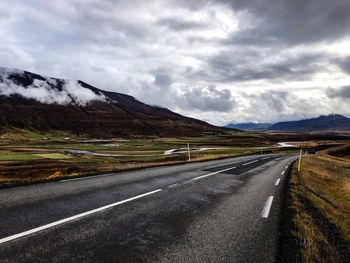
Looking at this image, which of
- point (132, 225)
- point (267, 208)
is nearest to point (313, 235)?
point (267, 208)

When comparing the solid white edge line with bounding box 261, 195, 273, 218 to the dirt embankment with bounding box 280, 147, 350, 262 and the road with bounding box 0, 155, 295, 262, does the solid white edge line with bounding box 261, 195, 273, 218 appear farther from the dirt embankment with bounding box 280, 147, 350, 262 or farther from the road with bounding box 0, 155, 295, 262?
the dirt embankment with bounding box 280, 147, 350, 262

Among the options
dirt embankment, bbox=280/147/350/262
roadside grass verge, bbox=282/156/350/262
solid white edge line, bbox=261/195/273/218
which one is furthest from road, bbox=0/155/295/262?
roadside grass verge, bbox=282/156/350/262

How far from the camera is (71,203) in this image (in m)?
10.8

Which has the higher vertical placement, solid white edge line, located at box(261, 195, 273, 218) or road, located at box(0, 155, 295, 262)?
road, located at box(0, 155, 295, 262)

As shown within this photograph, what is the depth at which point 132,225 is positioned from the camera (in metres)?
8.77

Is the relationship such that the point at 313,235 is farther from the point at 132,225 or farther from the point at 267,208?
the point at 132,225

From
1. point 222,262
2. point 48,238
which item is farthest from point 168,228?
point 48,238

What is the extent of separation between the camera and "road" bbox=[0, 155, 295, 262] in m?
6.77

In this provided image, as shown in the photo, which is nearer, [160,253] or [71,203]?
[160,253]

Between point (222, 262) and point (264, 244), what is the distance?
1.72 meters

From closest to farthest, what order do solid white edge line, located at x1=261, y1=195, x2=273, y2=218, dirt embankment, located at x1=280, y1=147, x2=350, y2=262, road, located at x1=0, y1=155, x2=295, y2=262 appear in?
road, located at x1=0, y1=155, x2=295, y2=262 < dirt embankment, located at x1=280, y1=147, x2=350, y2=262 < solid white edge line, located at x1=261, y1=195, x2=273, y2=218

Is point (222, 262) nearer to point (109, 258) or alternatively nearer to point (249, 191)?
point (109, 258)

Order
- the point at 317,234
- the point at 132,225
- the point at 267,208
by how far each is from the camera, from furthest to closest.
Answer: the point at 267,208 < the point at 317,234 < the point at 132,225

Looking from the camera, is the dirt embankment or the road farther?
the dirt embankment
